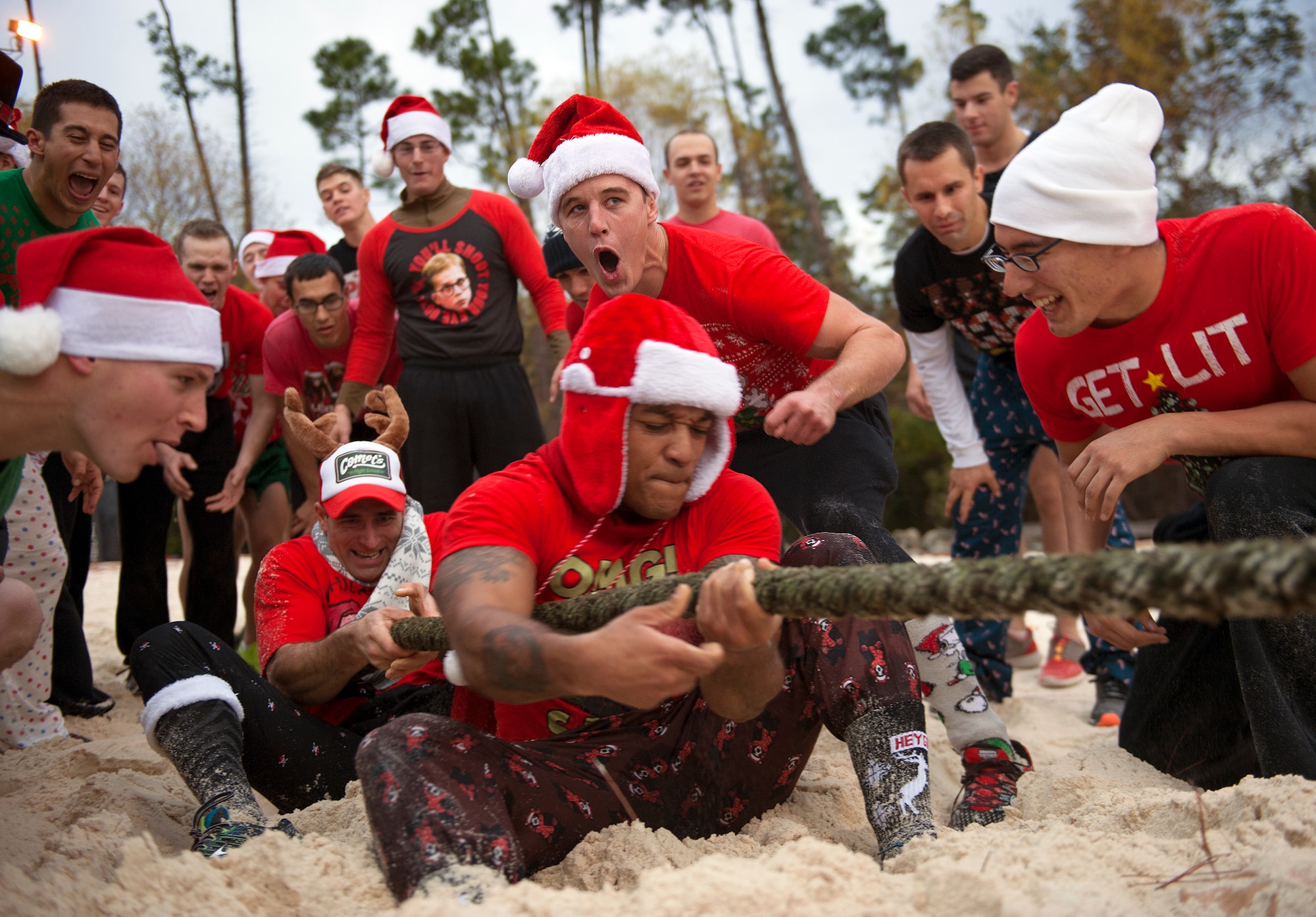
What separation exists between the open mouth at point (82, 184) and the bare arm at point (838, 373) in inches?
94.7

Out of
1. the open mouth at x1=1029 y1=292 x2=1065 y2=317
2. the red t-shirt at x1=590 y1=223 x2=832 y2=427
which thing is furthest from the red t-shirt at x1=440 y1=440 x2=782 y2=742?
the open mouth at x1=1029 y1=292 x2=1065 y2=317

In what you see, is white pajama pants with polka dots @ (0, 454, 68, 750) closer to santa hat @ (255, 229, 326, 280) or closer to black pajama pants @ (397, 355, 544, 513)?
black pajama pants @ (397, 355, 544, 513)

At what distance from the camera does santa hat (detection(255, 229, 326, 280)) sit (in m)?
5.20

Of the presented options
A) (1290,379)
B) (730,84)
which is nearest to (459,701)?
(1290,379)

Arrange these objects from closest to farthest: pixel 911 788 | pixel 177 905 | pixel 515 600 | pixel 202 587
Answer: pixel 177 905, pixel 515 600, pixel 911 788, pixel 202 587

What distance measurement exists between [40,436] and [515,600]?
0.98 metres

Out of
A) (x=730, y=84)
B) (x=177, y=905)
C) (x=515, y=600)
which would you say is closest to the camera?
(x=177, y=905)

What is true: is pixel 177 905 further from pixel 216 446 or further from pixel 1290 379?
pixel 216 446

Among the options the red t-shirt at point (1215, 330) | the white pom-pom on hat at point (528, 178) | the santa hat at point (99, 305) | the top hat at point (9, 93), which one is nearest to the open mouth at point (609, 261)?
the white pom-pom on hat at point (528, 178)

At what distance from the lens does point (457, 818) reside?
1670mm

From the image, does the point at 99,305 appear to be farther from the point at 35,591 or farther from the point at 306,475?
the point at 306,475

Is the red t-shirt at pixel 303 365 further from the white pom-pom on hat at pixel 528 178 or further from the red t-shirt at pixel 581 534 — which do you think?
the red t-shirt at pixel 581 534

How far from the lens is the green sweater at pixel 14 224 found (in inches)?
112

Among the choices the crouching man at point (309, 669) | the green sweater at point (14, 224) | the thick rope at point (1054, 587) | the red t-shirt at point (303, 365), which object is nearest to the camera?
the thick rope at point (1054, 587)
